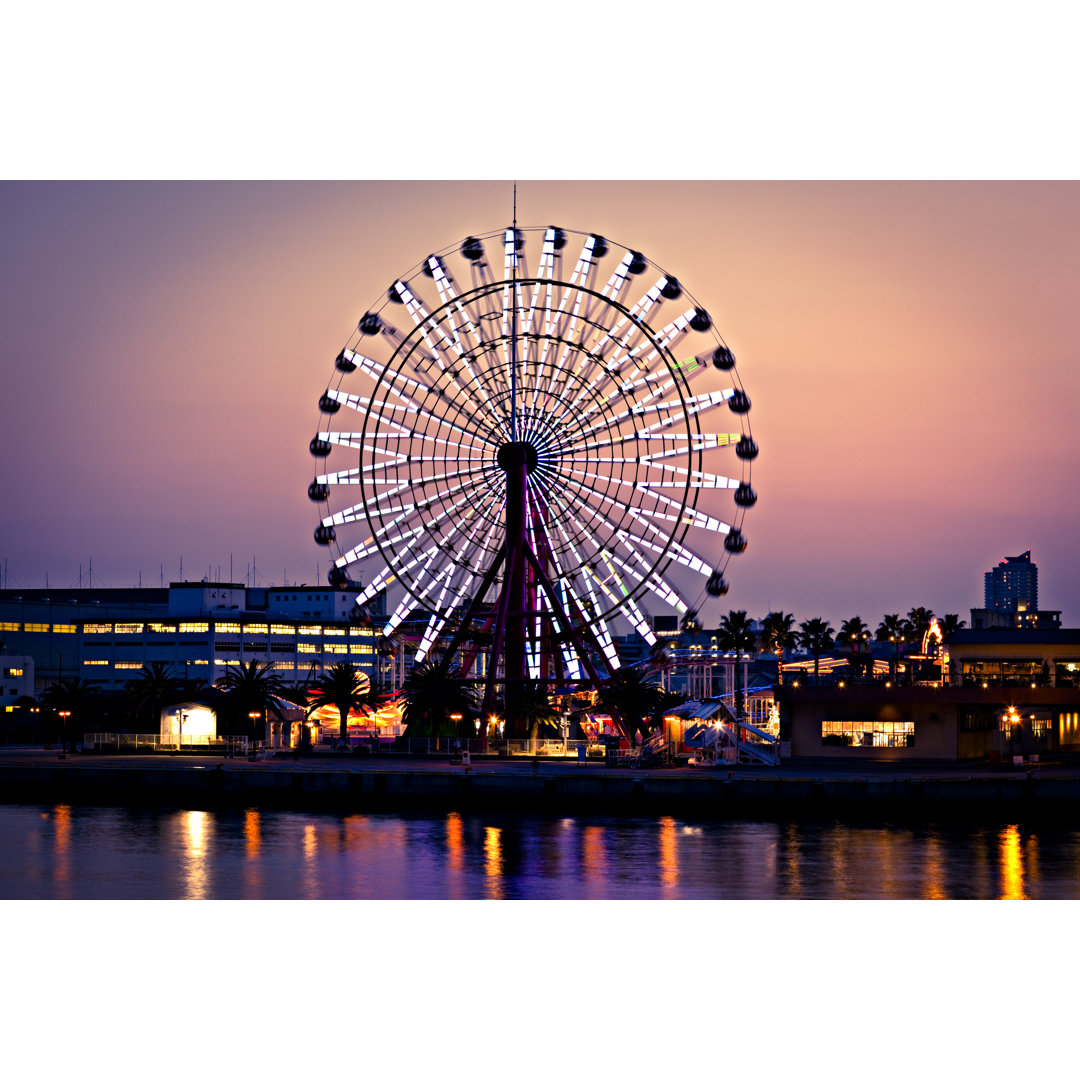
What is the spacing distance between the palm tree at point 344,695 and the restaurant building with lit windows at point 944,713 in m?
25.9

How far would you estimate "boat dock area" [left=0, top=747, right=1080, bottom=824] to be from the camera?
2768 inches

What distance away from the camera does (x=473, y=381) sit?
81125mm

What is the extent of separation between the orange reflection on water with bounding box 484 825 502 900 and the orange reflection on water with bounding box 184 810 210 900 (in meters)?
9.12

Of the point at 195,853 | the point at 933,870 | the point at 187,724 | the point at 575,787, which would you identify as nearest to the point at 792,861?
the point at 933,870

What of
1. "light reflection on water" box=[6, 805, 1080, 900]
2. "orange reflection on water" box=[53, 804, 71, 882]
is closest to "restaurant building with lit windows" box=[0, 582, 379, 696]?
"orange reflection on water" box=[53, 804, 71, 882]

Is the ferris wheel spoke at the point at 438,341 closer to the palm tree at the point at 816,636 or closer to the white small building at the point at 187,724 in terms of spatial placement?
the white small building at the point at 187,724

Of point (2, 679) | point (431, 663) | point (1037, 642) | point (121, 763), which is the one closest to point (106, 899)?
point (121, 763)

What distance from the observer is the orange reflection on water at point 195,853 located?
5109cm

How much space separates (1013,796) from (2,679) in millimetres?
105307

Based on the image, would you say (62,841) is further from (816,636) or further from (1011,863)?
(816,636)

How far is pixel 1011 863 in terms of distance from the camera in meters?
58.1
